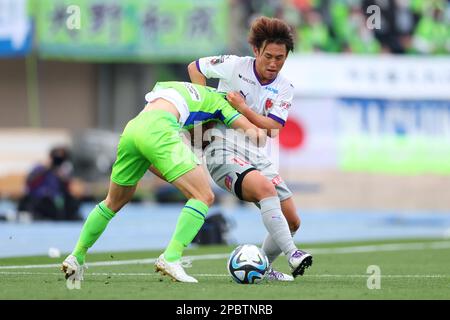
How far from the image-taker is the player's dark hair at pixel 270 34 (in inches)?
402

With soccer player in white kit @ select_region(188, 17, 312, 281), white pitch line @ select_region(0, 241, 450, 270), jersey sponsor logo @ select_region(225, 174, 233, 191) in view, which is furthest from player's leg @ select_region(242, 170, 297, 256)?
white pitch line @ select_region(0, 241, 450, 270)

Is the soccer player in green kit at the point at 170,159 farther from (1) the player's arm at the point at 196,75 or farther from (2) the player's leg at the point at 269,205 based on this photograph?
(1) the player's arm at the point at 196,75

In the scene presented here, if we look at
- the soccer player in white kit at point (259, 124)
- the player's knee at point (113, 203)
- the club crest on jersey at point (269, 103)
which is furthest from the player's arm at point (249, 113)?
the player's knee at point (113, 203)

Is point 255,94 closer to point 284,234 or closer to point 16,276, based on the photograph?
point 284,234

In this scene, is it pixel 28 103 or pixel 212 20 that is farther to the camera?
pixel 28 103

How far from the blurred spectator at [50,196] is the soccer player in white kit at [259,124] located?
12.3 metres

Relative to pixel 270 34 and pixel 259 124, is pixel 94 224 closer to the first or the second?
pixel 259 124

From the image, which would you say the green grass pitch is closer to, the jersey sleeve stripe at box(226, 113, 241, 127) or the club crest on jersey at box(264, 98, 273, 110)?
the jersey sleeve stripe at box(226, 113, 241, 127)

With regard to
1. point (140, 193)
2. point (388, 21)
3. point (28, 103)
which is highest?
point (388, 21)

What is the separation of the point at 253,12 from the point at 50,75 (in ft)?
18.9

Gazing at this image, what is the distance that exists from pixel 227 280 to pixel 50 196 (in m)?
12.8

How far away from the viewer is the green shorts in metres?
9.38

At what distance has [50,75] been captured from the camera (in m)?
32.3
